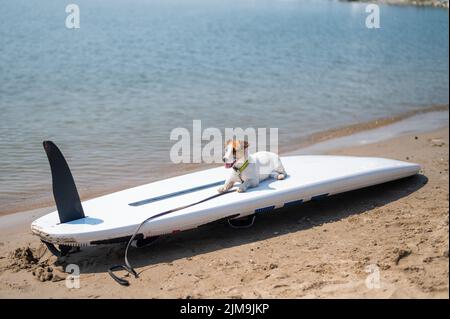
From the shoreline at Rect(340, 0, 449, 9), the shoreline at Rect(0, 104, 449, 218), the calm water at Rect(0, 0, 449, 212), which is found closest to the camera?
the shoreline at Rect(0, 104, 449, 218)

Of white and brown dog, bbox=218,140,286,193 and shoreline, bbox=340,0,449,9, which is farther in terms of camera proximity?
shoreline, bbox=340,0,449,9

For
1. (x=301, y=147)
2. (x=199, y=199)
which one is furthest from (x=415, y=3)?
(x=199, y=199)

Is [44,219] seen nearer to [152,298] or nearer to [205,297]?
[152,298]

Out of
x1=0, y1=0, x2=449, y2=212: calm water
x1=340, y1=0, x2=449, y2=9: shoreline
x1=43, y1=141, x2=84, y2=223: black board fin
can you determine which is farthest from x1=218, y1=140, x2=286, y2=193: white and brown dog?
x1=340, y1=0, x2=449, y2=9: shoreline

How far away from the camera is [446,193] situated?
289 inches

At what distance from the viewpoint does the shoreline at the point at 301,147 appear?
7363 millimetres

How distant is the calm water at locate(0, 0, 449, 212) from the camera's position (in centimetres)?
958

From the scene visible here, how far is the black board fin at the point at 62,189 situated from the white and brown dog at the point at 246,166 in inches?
67.1

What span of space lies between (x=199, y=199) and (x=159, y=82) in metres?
9.23

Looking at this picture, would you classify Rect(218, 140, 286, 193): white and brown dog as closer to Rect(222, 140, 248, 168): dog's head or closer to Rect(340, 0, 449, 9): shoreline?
Rect(222, 140, 248, 168): dog's head

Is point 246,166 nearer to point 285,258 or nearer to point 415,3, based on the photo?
point 285,258

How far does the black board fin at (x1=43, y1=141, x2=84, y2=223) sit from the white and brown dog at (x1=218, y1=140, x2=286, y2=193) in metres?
1.70

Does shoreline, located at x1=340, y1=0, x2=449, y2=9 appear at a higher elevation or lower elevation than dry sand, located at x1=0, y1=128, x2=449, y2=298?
higher

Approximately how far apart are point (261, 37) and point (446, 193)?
17735mm
